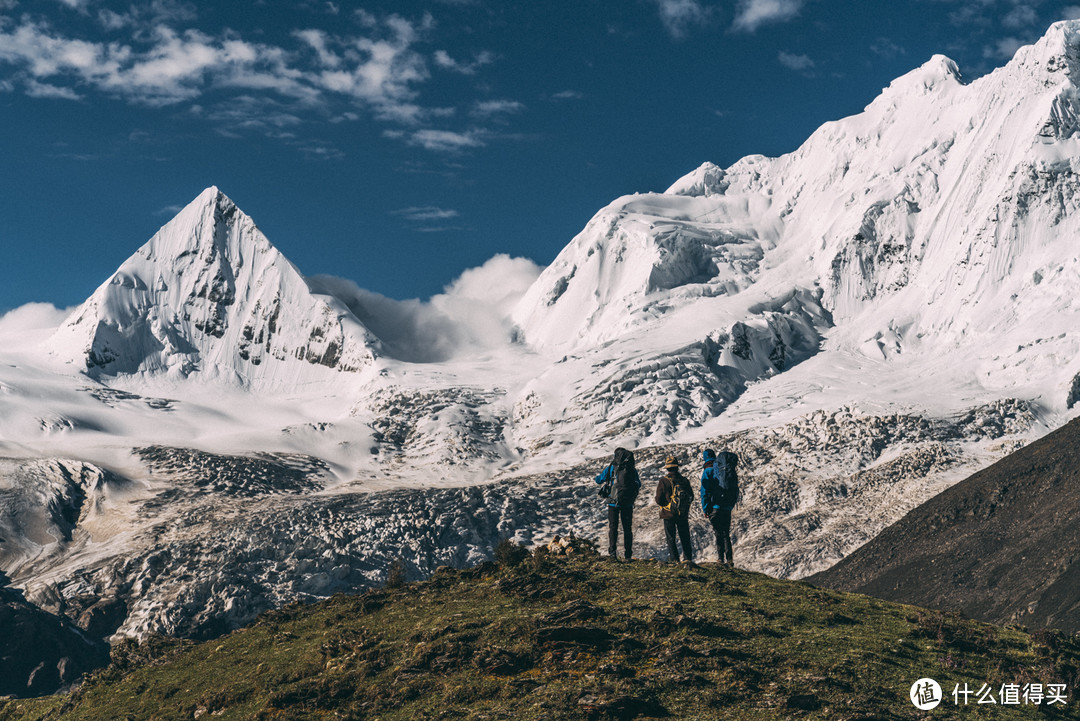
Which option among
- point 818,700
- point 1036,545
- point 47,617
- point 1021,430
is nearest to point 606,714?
point 818,700

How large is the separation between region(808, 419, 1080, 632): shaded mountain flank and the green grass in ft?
124

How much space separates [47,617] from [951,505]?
90.1 meters

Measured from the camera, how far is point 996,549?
3775 inches

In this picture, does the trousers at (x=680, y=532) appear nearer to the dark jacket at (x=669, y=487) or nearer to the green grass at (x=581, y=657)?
the dark jacket at (x=669, y=487)

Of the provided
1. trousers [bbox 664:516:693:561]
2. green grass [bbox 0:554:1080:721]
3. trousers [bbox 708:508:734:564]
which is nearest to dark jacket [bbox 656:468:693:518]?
trousers [bbox 664:516:693:561]

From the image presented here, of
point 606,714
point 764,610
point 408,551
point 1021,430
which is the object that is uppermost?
point 1021,430

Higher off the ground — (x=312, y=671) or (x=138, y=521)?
(x=138, y=521)

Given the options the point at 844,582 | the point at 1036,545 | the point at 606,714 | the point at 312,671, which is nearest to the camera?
the point at 606,714

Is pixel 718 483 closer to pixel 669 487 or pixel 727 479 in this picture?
pixel 727 479

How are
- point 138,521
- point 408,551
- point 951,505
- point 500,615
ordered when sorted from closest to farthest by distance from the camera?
point 500,615, point 951,505, point 408,551, point 138,521

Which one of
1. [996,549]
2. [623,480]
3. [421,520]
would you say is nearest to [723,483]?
[623,480]

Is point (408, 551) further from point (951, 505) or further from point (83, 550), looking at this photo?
point (951, 505)

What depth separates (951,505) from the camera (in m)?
114

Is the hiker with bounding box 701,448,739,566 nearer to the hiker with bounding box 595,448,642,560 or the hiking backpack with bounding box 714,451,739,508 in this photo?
the hiking backpack with bounding box 714,451,739,508
